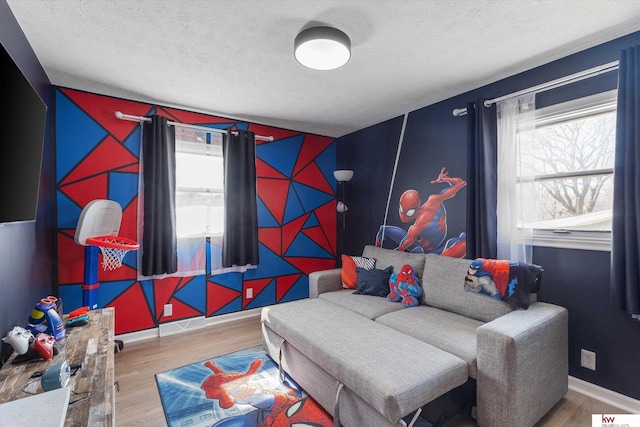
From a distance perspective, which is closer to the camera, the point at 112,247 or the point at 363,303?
the point at 112,247

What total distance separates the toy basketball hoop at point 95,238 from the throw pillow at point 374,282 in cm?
205

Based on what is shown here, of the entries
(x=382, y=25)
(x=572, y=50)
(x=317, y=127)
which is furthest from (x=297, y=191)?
(x=572, y=50)

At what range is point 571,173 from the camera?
217cm

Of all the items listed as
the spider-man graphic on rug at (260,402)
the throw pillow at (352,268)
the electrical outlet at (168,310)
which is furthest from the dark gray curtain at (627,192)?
the electrical outlet at (168,310)

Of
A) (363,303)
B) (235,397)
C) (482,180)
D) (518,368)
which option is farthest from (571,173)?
(235,397)

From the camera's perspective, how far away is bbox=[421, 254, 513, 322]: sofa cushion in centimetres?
213

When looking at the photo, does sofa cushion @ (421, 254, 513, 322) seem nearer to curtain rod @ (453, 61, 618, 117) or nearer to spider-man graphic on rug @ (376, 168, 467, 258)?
spider-man graphic on rug @ (376, 168, 467, 258)

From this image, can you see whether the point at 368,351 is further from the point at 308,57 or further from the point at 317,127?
the point at 317,127

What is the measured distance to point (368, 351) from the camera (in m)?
1.74

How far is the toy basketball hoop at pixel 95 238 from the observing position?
2328 mm

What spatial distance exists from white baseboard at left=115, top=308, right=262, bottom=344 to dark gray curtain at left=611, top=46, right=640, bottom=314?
3391 millimetres

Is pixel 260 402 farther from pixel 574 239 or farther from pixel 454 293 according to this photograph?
pixel 574 239

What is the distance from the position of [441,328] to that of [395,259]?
1053 mm

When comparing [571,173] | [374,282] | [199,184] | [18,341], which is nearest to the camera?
[18,341]
